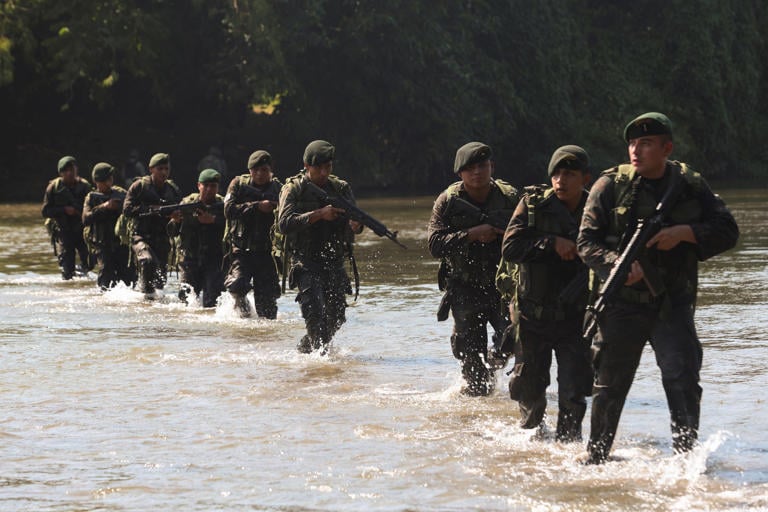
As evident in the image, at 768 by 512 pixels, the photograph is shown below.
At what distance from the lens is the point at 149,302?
55.2 ft

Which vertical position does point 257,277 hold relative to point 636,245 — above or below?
below

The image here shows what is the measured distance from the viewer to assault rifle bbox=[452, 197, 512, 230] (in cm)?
934

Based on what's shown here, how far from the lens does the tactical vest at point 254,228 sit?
1422cm

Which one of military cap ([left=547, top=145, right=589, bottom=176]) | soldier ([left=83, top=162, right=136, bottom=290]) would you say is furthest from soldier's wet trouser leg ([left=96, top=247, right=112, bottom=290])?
military cap ([left=547, top=145, right=589, bottom=176])

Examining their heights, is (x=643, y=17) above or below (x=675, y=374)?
above

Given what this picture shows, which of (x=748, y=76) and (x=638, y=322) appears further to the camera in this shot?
(x=748, y=76)

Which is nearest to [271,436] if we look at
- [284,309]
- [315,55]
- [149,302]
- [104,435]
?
[104,435]

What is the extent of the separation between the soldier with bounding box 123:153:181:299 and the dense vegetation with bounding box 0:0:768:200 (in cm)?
2191

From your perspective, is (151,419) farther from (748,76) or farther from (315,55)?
(748,76)

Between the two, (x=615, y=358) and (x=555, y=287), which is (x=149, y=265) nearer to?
(x=555, y=287)

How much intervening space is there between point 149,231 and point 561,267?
9.54 metres

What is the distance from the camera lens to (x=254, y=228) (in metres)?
14.3

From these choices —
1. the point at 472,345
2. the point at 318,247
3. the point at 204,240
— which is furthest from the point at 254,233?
the point at 472,345

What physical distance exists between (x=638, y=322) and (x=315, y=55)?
1470 inches
